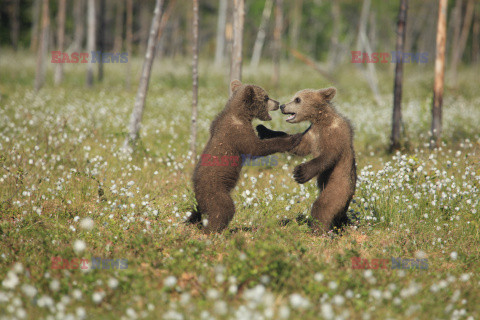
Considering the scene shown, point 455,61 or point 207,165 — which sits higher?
point 455,61

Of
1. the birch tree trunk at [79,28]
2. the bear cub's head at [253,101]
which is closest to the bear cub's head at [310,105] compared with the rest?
the bear cub's head at [253,101]

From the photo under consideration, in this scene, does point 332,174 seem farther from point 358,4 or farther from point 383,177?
point 358,4

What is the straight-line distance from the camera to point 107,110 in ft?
45.6

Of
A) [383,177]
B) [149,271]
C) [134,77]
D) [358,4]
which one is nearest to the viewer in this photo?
[149,271]

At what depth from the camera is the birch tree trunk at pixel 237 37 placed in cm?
837

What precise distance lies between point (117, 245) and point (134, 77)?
22063mm

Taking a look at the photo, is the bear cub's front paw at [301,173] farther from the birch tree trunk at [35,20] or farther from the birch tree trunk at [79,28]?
the birch tree trunk at [35,20]

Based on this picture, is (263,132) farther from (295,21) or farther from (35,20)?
(35,20)

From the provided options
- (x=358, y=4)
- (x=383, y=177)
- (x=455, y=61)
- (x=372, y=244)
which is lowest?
(x=372, y=244)

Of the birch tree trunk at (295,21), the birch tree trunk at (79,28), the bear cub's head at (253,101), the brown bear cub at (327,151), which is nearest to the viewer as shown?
the brown bear cub at (327,151)

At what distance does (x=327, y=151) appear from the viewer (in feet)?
18.4

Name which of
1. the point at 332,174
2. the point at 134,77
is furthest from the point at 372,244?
the point at 134,77

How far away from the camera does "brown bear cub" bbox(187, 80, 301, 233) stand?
5469mm

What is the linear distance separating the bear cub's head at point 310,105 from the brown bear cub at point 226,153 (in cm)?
48
